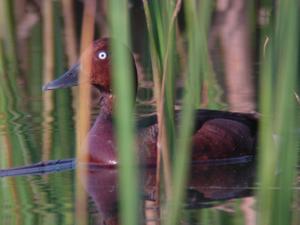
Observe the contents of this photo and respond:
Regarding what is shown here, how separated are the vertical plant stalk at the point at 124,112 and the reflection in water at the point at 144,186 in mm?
1594

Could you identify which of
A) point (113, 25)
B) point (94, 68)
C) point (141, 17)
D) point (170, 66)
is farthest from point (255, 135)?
point (141, 17)

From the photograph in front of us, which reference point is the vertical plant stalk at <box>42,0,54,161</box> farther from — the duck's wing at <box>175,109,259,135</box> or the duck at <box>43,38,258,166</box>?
the duck's wing at <box>175,109,259,135</box>

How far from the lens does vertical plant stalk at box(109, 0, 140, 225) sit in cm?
294

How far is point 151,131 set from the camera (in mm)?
6227

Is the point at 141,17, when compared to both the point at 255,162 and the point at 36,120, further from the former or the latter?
the point at 255,162

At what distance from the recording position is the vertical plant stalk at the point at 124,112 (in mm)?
2936

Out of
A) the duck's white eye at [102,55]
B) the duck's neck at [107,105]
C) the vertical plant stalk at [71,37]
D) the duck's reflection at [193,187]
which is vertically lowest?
the duck's reflection at [193,187]

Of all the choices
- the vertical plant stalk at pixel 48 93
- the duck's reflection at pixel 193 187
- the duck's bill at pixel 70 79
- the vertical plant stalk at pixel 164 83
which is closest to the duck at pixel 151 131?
the duck's bill at pixel 70 79

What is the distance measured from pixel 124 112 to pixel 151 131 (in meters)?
3.24

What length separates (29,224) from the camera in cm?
467

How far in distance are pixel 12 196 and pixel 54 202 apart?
27 cm

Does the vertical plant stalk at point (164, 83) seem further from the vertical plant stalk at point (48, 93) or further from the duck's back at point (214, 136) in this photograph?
the vertical plant stalk at point (48, 93)

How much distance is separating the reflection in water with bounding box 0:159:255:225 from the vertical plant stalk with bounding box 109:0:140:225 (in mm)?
1594

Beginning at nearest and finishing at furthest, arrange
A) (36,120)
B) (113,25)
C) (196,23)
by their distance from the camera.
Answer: (113,25) < (196,23) < (36,120)
